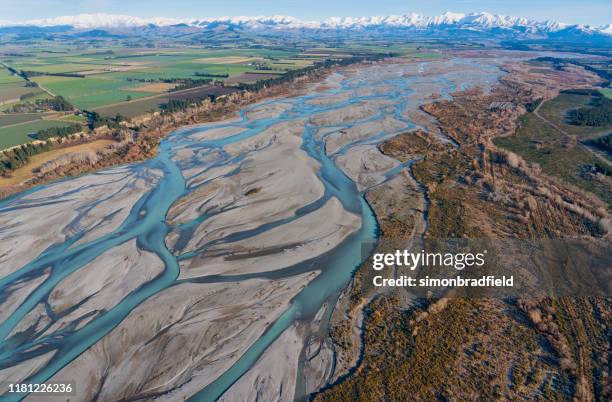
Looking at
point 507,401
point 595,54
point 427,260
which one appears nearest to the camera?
point 507,401

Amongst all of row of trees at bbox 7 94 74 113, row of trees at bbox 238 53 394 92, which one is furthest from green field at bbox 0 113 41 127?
row of trees at bbox 238 53 394 92

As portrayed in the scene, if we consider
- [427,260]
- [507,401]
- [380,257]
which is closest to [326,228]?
[380,257]

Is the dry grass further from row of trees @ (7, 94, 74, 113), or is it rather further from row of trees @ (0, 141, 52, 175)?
row of trees @ (7, 94, 74, 113)

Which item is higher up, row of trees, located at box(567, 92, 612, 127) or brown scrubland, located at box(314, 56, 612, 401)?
brown scrubland, located at box(314, 56, 612, 401)

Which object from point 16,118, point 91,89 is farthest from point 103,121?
point 91,89

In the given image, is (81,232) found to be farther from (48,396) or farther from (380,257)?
(380,257)

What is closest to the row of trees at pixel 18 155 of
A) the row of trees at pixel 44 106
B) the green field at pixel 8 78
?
the row of trees at pixel 44 106

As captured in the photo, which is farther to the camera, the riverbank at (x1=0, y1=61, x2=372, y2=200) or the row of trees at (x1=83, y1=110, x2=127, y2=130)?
the row of trees at (x1=83, y1=110, x2=127, y2=130)

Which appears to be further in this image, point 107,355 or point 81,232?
point 81,232
